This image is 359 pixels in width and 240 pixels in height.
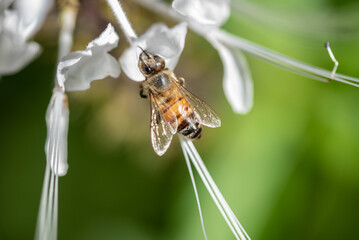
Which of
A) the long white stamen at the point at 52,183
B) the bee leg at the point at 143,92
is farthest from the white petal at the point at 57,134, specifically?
the bee leg at the point at 143,92

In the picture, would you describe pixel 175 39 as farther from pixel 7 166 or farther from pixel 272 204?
pixel 7 166

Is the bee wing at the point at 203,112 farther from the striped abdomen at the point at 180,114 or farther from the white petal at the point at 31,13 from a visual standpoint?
the white petal at the point at 31,13

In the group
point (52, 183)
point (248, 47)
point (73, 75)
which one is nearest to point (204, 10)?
point (248, 47)

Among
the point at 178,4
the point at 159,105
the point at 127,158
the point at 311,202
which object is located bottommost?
the point at 311,202

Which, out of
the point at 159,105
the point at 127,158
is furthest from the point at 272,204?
the point at 159,105

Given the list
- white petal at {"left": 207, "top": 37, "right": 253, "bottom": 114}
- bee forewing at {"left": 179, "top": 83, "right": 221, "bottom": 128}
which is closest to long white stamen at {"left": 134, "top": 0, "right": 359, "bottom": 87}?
white petal at {"left": 207, "top": 37, "right": 253, "bottom": 114}

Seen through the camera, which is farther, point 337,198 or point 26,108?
point 26,108

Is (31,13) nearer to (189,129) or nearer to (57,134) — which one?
(57,134)
